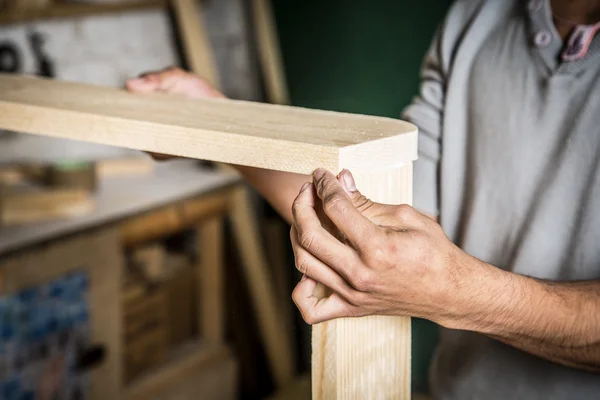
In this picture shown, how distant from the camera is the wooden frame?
0.75m

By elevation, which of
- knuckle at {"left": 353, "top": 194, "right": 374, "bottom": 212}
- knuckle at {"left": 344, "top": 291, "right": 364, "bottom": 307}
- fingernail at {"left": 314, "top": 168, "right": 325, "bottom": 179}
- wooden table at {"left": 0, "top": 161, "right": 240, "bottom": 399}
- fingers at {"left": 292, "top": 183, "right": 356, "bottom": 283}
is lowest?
wooden table at {"left": 0, "top": 161, "right": 240, "bottom": 399}

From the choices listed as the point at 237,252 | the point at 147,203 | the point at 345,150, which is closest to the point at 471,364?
the point at 345,150

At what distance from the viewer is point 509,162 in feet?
3.78

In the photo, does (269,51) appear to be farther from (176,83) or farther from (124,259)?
(176,83)

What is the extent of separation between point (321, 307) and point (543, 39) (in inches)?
24.5

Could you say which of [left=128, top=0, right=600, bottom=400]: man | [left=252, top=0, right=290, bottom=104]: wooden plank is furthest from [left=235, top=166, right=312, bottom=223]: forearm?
[left=252, top=0, right=290, bottom=104]: wooden plank

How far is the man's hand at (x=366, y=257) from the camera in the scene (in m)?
0.68

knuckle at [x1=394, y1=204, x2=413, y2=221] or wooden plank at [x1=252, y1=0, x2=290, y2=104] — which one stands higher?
knuckle at [x1=394, y1=204, x2=413, y2=221]

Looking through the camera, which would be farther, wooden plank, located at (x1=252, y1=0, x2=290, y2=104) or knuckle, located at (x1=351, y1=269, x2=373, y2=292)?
wooden plank, located at (x1=252, y1=0, x2=290, y2=104)

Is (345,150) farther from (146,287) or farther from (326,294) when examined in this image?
(146,287)

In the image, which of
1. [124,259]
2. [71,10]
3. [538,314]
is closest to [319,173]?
[538,314]

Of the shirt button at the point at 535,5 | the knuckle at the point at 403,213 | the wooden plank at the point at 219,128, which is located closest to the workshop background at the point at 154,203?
the wooden plank at the point at 219,128

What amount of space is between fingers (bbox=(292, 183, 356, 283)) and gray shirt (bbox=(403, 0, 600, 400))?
0.49 m

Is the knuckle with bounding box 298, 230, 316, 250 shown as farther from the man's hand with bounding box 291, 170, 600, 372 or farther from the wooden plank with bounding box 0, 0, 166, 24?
the wooden plank with bounding box 0, 0, 166, 24
